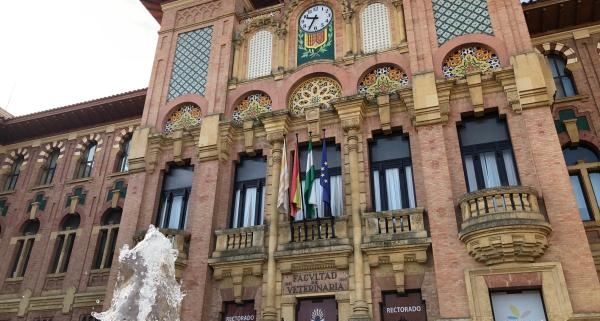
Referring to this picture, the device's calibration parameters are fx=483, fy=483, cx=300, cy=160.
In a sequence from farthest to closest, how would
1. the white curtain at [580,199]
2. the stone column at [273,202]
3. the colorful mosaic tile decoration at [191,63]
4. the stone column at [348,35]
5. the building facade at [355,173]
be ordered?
the colorful mosaic tile decoration at [191,63]
the stone column at [348,35]
the white curtain at [580,199]
the stone column at [273,202]
the building facade at [355,173]

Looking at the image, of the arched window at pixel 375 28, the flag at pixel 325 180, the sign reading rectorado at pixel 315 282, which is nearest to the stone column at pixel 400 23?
the arched window at pixel 375 28

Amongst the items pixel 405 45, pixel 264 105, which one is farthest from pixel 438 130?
pixel 264 105

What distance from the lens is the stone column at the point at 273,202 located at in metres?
14.8

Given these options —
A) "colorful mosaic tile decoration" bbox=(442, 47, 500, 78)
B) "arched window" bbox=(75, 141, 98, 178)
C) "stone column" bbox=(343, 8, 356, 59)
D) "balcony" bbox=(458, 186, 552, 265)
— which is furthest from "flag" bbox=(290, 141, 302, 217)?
"arched window" bbox=(75, 141, 98, 178)

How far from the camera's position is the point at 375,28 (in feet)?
61.0

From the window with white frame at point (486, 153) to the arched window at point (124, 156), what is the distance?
623 inches

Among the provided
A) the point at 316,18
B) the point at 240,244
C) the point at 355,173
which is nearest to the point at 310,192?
the point at 355,173

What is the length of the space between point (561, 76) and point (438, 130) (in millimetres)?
6988

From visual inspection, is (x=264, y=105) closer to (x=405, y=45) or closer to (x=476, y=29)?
(x=405, y=45)

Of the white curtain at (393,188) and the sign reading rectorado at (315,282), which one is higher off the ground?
the white curtain at (393,188)

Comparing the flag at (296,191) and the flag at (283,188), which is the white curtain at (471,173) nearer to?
the flag at (296,191)

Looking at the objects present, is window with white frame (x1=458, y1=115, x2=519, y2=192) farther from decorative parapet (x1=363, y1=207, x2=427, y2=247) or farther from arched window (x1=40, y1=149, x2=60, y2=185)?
arched window (x1=40, y1=149, x2=60, y2=185)

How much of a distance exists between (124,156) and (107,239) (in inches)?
176

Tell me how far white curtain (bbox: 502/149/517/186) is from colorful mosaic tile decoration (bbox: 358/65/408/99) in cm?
422
